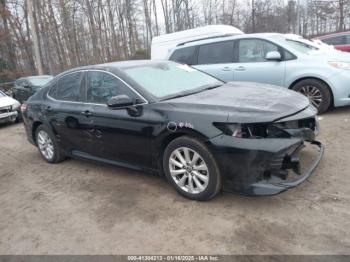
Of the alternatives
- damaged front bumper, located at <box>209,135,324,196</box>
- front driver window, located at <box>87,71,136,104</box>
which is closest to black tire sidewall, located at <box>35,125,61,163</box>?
front driver window, located at <box>87,71,136,104</box>

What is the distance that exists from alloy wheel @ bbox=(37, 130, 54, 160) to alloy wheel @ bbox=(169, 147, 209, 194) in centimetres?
269

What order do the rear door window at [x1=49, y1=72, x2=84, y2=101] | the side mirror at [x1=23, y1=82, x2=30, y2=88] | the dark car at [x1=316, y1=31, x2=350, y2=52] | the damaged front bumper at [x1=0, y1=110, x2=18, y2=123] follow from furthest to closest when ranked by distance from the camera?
the side mirror at [x1=23, y1=82, x2=30, y2=88]
the dark car at [x1=316, y1=31, x2=350, y2=52]
the damaged front bumper at [x1=0, y1=110, x2=18, y2=123]
the rear door window at [x1=49, y1=72, x2=84, y2=101]

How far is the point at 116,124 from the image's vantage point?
420 cm

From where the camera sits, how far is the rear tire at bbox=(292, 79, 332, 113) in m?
6.40

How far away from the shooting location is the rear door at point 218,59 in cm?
747

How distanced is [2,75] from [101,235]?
94.2 ft

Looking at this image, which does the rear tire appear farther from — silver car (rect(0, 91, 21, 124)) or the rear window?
silver car (rect(0, 91, 21, 124))

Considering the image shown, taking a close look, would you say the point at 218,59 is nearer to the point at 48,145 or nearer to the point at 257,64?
the point at 257,64

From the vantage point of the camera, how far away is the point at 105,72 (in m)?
4.52

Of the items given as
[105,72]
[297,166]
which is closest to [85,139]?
[105,72]

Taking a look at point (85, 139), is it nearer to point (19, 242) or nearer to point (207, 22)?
point (19, 242)

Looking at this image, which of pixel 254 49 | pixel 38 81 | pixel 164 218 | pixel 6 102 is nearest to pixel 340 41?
pixel 254 49

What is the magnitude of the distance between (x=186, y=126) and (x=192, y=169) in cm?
48

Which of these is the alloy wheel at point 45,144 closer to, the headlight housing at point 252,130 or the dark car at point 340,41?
the headlight housing at point 252,130
